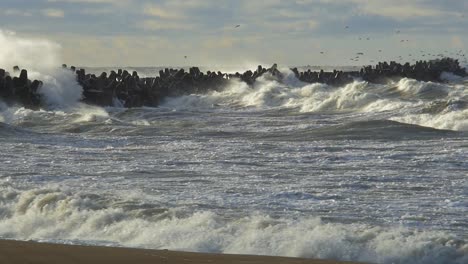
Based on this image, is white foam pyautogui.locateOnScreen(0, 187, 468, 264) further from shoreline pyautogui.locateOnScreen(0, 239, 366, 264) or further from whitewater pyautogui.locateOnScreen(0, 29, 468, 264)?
shoreline pyautogui.locateOnScreen(0, 239, 366, 264)

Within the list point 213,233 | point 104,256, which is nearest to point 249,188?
point 213,233

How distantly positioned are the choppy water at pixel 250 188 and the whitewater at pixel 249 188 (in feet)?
0.07

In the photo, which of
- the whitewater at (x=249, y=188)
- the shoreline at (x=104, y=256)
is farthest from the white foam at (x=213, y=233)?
the shoreline at (x=104, y=256)

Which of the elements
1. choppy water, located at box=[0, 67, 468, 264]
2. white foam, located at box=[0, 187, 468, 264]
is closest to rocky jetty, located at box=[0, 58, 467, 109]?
choppy water, located at box=[0, 67, 468, 264]

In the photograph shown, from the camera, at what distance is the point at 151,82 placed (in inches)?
1826

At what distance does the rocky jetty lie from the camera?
32.7m

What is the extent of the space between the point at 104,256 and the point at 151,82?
127 ft

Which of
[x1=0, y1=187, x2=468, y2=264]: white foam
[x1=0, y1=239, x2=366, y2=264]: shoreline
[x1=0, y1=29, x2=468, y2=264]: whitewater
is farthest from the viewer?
[x1=0, y1=29, x2=468, y2=264]: whitewater

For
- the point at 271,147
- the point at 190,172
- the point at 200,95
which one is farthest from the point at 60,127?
the point at 200,95

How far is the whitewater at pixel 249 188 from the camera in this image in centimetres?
906

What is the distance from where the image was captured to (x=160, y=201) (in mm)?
11172

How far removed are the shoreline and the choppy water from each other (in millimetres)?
554

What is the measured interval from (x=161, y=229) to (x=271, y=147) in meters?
7.89

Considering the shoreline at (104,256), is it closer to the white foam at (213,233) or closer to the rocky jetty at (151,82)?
the white foam at (213,233)
